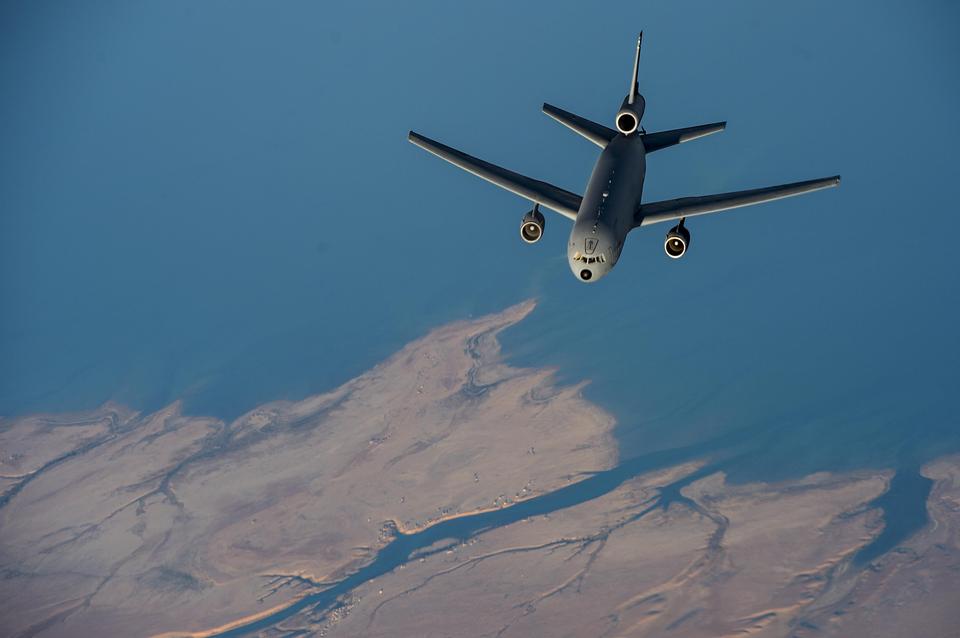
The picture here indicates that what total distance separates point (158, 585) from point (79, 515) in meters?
16.1

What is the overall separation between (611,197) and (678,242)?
4.70 m

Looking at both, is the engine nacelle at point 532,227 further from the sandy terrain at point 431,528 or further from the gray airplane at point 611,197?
the sandy terrain at point 431,528

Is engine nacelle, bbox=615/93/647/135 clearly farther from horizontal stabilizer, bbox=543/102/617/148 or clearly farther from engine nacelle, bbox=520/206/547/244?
engine nacelle, bbox=520/206/547/244

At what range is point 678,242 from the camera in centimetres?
3934

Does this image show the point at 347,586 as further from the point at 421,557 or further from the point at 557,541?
the point at 557,541

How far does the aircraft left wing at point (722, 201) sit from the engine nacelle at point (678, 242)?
798mm

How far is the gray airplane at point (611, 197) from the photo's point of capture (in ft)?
118

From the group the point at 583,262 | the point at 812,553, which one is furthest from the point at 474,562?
the point at 583,262

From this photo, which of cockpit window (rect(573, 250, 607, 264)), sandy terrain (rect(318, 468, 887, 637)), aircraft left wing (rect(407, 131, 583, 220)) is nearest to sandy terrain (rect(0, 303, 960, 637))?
sandy terrain (rect(318, 468, 887, 637))

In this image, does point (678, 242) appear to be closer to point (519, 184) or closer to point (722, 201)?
point (722, 201)

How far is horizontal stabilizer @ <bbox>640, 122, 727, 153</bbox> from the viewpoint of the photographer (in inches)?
1762

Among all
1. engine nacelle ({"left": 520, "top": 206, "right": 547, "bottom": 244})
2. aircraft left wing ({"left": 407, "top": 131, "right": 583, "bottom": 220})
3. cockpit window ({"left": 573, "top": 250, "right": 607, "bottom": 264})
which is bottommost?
cockpit window ({"left": 573, "top": 250, "right": 607, "bottom": 264})

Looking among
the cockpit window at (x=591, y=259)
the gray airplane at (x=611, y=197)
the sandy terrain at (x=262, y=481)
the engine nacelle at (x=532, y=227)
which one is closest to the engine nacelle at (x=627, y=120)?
the gray airplane at (x=611, y=197)

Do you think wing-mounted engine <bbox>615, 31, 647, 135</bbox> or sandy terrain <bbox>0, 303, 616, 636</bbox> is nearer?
wing-mounted engine <bbox>615, 31, 647, 135</bbox>
